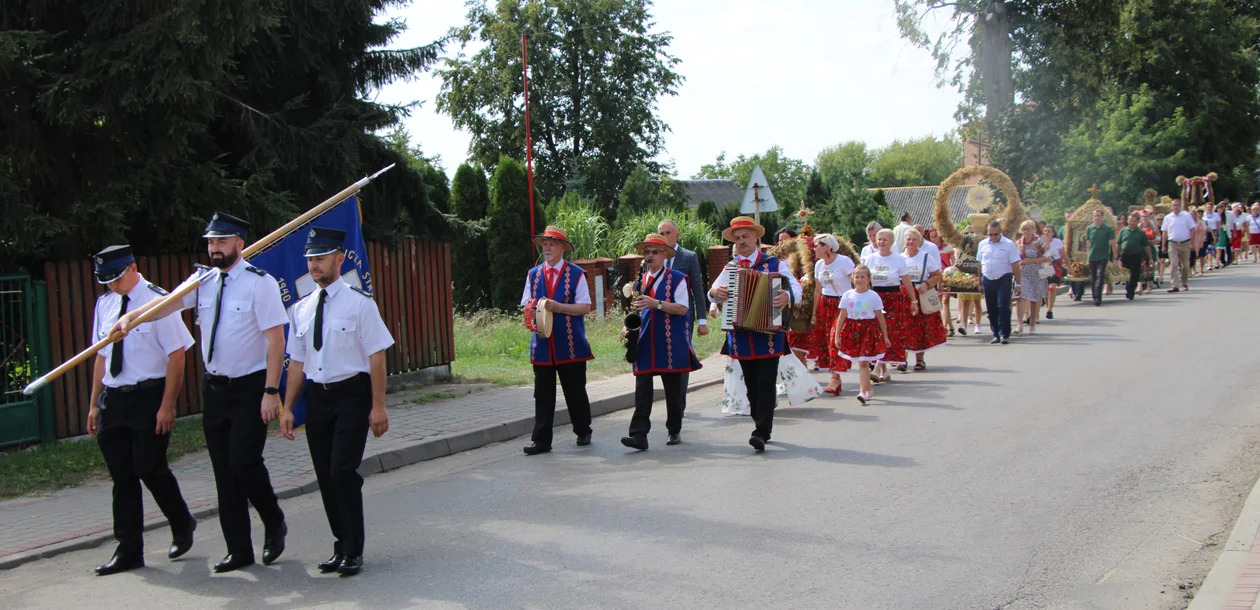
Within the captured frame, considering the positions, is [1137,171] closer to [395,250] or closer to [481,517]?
[395,250]

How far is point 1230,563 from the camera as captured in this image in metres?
5.57

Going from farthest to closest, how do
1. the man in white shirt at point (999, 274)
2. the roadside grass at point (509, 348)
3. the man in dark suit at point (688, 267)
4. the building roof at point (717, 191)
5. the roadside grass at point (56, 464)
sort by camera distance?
the building roof at point (717, 191)
the man in white shirt at point (999, 274)
the roadside grass at point (509, 348)
the man in dark suit at point (688, 267)
the roadside grass at point (56, 464)

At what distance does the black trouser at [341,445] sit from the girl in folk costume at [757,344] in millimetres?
3688

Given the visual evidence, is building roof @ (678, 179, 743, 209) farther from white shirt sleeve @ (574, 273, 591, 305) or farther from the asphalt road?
white shirt sleeve @ (574, 273, 591, 305)

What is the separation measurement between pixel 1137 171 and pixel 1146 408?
2903cm

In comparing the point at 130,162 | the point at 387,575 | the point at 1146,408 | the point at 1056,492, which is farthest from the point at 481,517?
the point at 1146,408

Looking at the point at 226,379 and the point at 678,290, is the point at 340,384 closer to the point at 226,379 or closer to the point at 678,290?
the point at 226,379

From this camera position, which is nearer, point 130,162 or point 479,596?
point 479,596

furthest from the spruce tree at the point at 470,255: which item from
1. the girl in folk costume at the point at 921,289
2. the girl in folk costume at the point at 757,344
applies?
the girl in folk costume at the point at 757,344

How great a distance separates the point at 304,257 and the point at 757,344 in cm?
356

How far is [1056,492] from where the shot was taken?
7184 mm

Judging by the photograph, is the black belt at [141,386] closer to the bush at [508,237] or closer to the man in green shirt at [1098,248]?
the bush at [508,237]

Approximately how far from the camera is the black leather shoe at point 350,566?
5.89 meters

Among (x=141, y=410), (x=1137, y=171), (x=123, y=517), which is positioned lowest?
(x=123, y=517)
